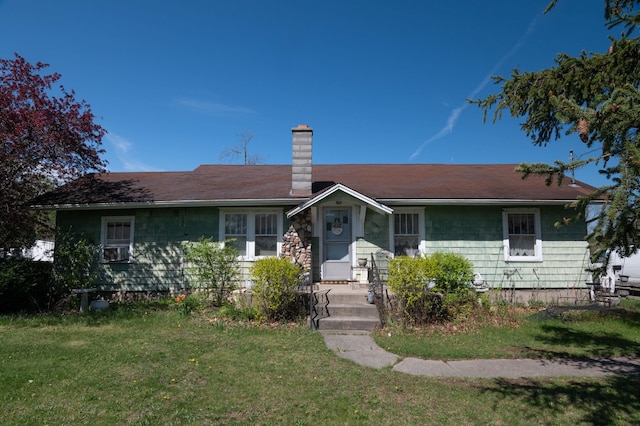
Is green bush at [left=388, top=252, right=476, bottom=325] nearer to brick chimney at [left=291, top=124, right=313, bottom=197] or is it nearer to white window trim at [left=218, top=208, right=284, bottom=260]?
white window trim at [left=218, top=208, right=284, bottom=260]

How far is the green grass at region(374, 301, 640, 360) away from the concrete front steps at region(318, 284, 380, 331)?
0.53 meters

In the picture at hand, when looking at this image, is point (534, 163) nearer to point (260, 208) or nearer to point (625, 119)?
point (625, 119)

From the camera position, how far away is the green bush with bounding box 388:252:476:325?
8180mm

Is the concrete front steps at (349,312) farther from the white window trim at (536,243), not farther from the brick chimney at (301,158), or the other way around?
the white window trim at (536,243)

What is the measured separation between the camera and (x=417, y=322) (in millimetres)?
8219

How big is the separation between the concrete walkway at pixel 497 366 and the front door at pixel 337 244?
4.44 m

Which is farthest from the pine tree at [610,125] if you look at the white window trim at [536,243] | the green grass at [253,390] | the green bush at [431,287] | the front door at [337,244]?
the front door at [337,244]

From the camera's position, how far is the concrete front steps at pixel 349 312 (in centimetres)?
816

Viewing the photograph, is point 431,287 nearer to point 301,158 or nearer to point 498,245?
point 498,245

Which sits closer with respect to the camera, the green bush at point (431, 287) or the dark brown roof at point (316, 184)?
the green bush at point (431, 287)

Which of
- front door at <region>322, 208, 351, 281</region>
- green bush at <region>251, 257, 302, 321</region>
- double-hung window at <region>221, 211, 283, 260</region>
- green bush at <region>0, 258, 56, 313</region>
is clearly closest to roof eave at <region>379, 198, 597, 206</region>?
front door at <region>322, 208, 351, 281</region>

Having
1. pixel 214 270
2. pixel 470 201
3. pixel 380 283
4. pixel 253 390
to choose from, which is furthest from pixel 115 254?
pixel 470 201

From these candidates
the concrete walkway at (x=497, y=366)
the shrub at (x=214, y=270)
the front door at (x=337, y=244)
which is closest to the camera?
the concrete walkway at (x=497, y=366)

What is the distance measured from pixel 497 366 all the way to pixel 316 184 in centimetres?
827
